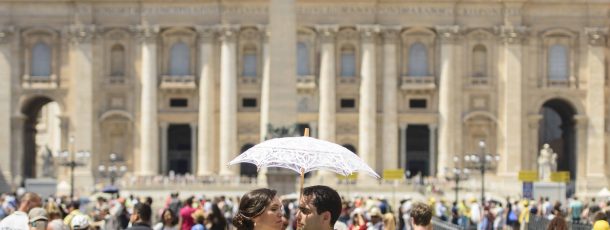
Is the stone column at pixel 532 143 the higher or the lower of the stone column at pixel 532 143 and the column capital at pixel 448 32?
the lower

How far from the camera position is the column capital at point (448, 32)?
8112 cm

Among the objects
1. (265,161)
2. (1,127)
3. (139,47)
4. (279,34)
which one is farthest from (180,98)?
(265,161)

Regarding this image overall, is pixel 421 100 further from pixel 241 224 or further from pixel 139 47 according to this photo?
pixel 241 224

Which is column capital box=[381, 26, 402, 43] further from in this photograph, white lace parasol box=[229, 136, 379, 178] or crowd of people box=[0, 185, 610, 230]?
white lace parasol box=[229, 136, 379, 178]

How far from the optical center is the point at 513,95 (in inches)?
3191

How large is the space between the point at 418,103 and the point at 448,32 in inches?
176

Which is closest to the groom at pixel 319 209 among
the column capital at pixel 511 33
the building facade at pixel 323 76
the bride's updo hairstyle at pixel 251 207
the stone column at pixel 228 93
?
the bride's updo hairstyle at pixel 251 207

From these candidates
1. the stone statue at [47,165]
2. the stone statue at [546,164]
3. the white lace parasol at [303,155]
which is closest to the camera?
the white lace parasol at [303,155]

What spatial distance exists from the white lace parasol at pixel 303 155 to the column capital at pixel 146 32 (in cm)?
6789

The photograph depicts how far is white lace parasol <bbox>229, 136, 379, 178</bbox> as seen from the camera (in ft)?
43.1

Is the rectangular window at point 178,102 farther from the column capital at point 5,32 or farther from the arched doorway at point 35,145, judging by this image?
the column capital at point 5,32

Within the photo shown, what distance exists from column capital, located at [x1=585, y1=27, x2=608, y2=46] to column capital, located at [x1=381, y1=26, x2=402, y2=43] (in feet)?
34.4

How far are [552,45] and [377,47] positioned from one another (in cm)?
983

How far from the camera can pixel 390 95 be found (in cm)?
8181
